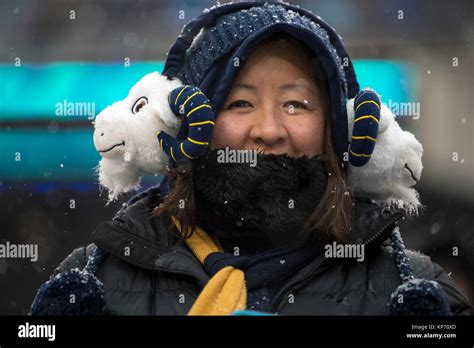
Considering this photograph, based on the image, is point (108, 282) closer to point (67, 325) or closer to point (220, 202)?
point (67, 325)

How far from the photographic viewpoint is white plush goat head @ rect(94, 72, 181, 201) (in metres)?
2.02

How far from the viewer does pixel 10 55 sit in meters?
3.60

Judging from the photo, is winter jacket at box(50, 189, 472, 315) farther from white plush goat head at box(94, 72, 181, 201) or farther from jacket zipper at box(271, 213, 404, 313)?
white plush goat head at box(94, 72, 181, 201)

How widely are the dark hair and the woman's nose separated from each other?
147 mm

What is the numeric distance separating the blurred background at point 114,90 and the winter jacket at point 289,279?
1481 millimetres

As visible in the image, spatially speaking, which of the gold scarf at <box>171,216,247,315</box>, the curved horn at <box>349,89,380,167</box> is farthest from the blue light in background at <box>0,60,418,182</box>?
the gold scarf at <box>171,216,247,315</box>

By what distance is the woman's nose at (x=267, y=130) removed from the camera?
6.35 ft

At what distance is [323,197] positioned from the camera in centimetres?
199

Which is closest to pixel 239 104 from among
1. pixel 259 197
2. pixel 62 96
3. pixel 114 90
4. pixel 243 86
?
pixel 243 86

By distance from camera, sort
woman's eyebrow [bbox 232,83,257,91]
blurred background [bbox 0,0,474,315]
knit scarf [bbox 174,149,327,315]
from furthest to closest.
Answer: blurred background [bbox 0,0,474,315], woman's eyebrow [bbox 232,83,257,91], knit scarf [bbox 174,149,327,315]

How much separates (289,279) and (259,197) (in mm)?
223

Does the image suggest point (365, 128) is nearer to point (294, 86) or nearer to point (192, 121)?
point (294, 86)

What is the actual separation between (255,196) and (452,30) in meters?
1.93

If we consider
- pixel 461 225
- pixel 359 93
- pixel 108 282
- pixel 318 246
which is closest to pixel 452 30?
pixel 461 225
